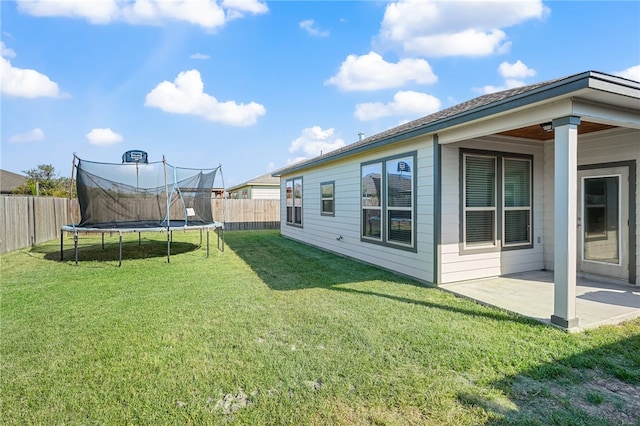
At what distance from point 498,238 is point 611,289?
1579 millimetres

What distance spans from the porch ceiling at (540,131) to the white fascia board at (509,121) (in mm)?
921

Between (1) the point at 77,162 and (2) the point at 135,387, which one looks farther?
(1) the point at 77,162

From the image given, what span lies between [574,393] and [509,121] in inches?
117

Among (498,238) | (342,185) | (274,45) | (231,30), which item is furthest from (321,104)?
(498,238)

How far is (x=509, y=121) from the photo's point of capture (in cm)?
398

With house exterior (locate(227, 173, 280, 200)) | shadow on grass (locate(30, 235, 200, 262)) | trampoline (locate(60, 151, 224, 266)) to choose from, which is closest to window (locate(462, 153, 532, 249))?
trampoline (locate(60, 151, 224, 266))

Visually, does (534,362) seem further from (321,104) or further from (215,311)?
(321,104)

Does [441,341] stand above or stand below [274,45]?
below

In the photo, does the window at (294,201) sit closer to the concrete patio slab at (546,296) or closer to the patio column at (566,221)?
the concrete patio slab at (546,296)

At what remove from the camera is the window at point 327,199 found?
865 cm

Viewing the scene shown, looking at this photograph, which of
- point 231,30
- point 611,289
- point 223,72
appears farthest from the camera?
point 223,72

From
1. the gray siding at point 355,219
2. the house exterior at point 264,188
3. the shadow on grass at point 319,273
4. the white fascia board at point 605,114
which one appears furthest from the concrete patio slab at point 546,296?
the house exterior at point 264,188

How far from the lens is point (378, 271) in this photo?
20.0 ft

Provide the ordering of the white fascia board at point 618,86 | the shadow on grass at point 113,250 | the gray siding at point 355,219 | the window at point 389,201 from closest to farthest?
the white fascia board at point 618,86 → the gray siding at point 355,219 → the window at point 389,201 → the shadow on grass at point 113,250
